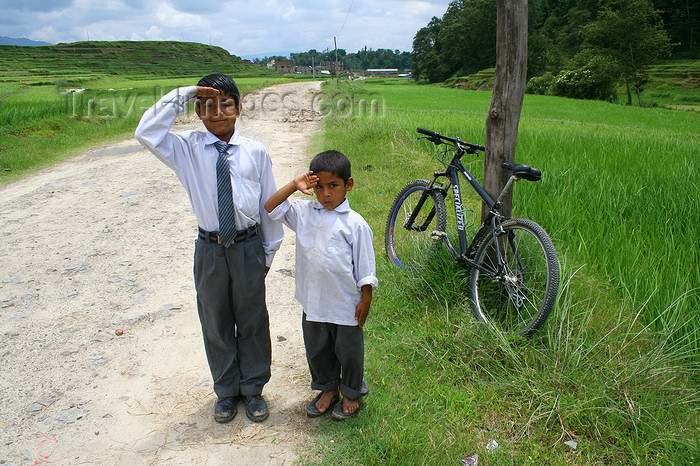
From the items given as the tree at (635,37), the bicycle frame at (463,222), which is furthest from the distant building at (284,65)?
the bicycle frame at (463,222)

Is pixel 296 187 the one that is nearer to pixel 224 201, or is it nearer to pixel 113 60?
pixel 224 201

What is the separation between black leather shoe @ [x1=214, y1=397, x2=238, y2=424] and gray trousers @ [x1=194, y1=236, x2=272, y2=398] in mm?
34

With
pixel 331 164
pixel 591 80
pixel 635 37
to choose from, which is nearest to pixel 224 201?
pixel 331 164

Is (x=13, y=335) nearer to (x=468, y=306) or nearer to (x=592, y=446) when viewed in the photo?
(x=468, y=306)

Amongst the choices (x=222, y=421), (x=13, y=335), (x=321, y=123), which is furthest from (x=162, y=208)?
(x=321, y=123)

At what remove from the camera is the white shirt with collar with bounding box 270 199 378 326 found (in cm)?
207

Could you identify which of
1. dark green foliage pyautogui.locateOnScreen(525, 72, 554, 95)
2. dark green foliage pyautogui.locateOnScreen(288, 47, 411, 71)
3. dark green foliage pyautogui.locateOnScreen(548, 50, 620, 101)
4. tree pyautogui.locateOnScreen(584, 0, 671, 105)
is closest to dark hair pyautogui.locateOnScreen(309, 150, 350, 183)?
tree pyautogui.locateOnScreen(584, 0, 671, 105)

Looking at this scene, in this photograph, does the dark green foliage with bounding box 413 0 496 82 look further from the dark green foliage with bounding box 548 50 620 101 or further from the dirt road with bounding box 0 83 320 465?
the dirt road with bounding box 0 83 320 465

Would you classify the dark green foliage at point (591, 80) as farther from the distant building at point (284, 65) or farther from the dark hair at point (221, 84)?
the distant building at point (284, 65)

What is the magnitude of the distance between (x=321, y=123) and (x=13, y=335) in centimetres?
1093

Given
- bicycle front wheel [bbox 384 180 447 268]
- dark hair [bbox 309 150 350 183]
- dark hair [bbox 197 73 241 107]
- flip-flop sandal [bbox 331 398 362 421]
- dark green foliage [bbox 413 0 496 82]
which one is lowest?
flip-flop sandal [bbox 331 398 362 421]

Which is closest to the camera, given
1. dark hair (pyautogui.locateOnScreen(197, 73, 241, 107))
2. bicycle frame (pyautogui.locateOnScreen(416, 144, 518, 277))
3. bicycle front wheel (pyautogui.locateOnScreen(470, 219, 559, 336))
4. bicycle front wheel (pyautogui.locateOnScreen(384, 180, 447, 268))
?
dark hair (pyautogui.locateOnScreen(197, 73, 241, 107))

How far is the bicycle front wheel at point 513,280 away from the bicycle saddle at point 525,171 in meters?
0.29

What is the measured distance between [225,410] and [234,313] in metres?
0.49
